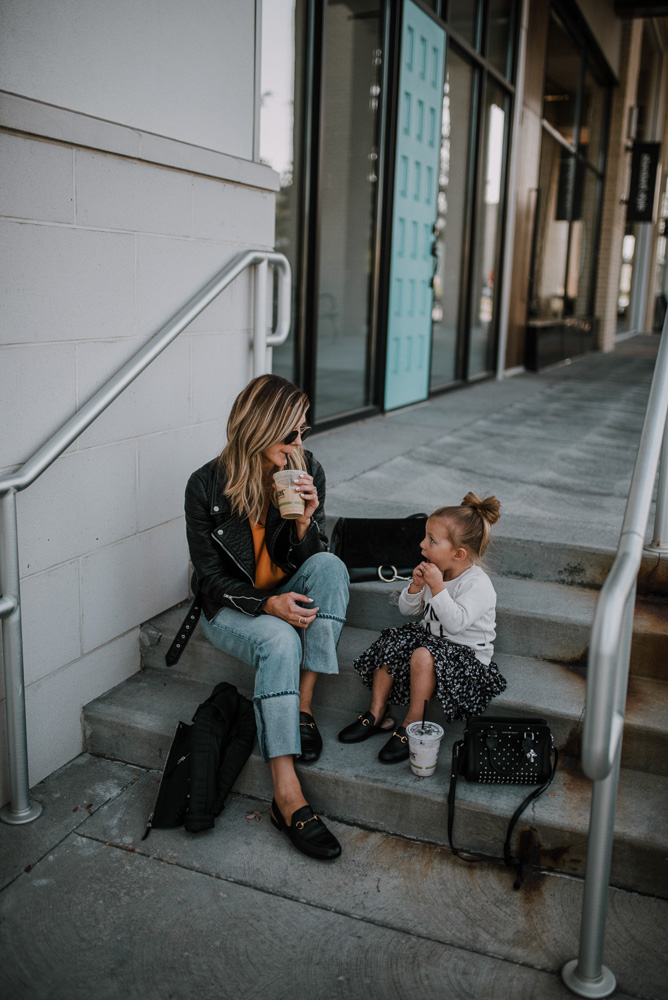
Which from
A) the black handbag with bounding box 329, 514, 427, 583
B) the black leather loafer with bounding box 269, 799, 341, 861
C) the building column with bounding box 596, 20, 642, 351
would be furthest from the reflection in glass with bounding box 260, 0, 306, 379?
the building column with bounding box 596, 20, 642, 351

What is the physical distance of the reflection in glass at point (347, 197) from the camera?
17.0ft

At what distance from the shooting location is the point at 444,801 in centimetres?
238

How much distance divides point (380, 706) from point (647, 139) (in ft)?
56.4

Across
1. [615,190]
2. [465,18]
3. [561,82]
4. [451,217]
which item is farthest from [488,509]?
[615,190]

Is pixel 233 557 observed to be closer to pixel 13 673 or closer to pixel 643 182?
pixel 13 673

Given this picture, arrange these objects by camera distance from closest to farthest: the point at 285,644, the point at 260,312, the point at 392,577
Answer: the point at 285,644, the point at 392,577, the point at 260,312

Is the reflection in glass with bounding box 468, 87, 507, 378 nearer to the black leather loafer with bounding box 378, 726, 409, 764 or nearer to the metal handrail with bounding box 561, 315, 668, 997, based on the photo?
the black leather loafer with bounding box 378, 726, 409, 764

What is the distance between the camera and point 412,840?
2.44m

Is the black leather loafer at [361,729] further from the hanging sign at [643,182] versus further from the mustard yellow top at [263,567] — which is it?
the hanging sign at [643,182]

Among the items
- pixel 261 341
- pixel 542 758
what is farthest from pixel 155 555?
pixel 542 758

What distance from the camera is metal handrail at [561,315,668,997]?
160 centimetres

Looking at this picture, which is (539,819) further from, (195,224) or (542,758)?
(195,224)

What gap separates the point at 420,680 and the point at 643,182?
522 inches

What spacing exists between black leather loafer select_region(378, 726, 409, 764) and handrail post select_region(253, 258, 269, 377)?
5.17 feet
